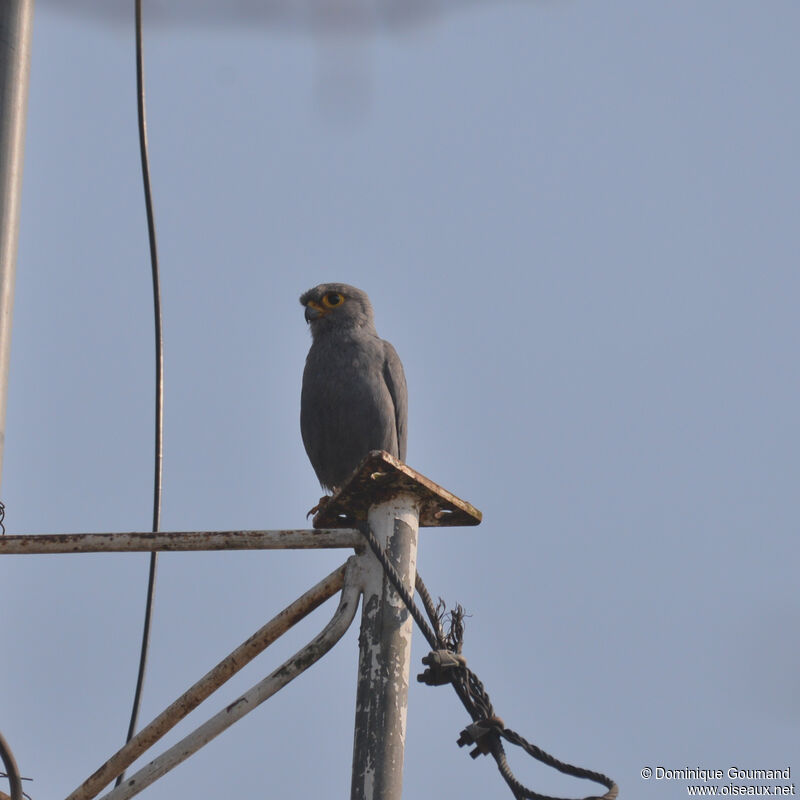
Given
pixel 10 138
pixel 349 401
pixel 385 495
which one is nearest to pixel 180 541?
pixel 385 495

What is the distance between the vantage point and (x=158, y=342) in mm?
5613

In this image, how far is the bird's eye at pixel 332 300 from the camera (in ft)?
23.6

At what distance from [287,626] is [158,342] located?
2.48m

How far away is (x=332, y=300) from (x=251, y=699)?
4.17 metres

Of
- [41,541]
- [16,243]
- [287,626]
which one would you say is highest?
[16,243]

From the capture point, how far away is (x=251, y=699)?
10.8 ft

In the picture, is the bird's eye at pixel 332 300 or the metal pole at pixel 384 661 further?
the bird's eye at pixel 332 300

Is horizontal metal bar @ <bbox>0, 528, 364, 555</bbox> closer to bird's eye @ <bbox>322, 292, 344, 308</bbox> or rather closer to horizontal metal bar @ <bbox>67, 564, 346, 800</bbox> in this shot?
horizontal metal bar @ <bbox>67, 564, 346, 800</bbox>

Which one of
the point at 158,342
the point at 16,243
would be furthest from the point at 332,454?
the point at 16,243

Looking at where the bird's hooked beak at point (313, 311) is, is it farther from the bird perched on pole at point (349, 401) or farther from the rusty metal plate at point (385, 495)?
the rusty metal plate at point (385, 495)

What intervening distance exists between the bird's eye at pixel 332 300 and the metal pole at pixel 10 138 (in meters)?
3.31

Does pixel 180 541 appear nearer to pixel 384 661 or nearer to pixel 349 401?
pixel 384 661

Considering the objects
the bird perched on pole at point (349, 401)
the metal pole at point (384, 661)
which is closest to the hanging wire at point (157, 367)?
the bird perched on pole at point (349, 401)

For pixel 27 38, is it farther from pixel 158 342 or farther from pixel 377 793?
pixel 377 793
